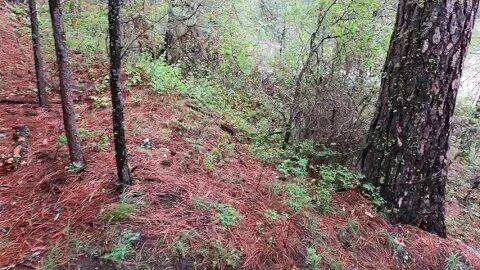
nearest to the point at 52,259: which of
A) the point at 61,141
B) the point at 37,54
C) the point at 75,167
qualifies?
the point at 75,167

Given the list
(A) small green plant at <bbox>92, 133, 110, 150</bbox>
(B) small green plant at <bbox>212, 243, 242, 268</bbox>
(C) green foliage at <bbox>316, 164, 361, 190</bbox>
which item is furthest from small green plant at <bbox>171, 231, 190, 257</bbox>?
(C) green foliage at <bbox>316, 164, 361, 190</bbox>

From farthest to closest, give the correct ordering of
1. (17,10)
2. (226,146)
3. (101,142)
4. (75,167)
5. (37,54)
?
(17,10), (37,54), (226,146), (101,142), (75,167)

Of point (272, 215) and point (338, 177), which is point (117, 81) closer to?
point (272, 215)

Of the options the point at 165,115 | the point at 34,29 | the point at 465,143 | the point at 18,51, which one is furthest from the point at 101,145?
the point at 465,143

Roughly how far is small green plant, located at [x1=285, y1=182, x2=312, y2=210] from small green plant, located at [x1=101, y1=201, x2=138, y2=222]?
4.21ft

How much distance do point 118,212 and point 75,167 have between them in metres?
0.73

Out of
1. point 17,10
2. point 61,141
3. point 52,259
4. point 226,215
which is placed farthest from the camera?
point 17,10

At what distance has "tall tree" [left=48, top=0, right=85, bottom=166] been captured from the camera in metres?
2.78

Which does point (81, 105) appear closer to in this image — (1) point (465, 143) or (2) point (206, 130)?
(2) point (206, 130)

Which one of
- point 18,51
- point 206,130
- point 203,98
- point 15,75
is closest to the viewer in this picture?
point 206,130

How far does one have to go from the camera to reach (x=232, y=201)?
10.0 feet

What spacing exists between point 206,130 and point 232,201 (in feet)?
4.45

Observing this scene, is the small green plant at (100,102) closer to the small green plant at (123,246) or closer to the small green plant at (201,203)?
the small green plant at (201,203)

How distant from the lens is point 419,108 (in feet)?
10.9
